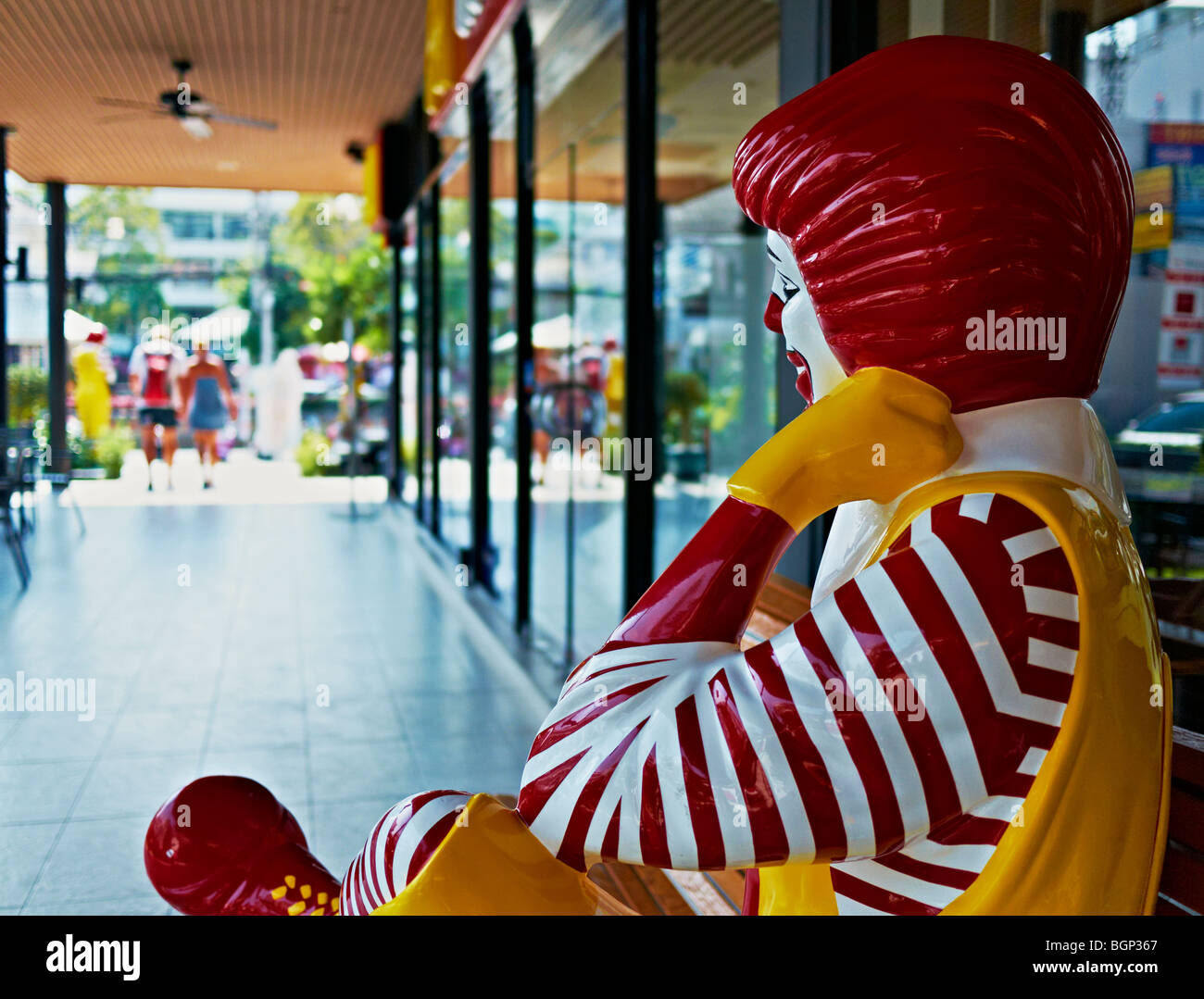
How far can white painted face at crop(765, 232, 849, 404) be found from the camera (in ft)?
2.98

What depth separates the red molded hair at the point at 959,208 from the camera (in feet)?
2.52

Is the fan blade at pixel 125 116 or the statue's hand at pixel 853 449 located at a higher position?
the fan blade at pixel 125 116

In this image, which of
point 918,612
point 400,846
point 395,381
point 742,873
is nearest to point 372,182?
point 395,381

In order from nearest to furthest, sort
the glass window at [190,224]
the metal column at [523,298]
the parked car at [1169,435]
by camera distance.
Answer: the parked car at [1169,435] → the metal column at [523,298] → the glass window at [190,224]

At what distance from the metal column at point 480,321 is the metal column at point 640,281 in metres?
2.97

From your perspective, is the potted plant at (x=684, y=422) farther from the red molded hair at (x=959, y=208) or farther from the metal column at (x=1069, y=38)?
the red molded hair at (x=959, y=208)

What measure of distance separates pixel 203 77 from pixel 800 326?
29.1ft

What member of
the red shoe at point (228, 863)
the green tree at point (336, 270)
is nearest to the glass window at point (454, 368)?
the green tree at point (336, 270)

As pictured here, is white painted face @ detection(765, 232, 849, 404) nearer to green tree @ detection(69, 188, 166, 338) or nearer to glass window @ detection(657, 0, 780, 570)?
glass window @ detection(657, 0, 780, 570)

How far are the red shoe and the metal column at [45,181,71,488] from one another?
42.8 feet

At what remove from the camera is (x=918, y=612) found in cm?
72

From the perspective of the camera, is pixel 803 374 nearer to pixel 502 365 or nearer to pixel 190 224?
pixel 502 365
